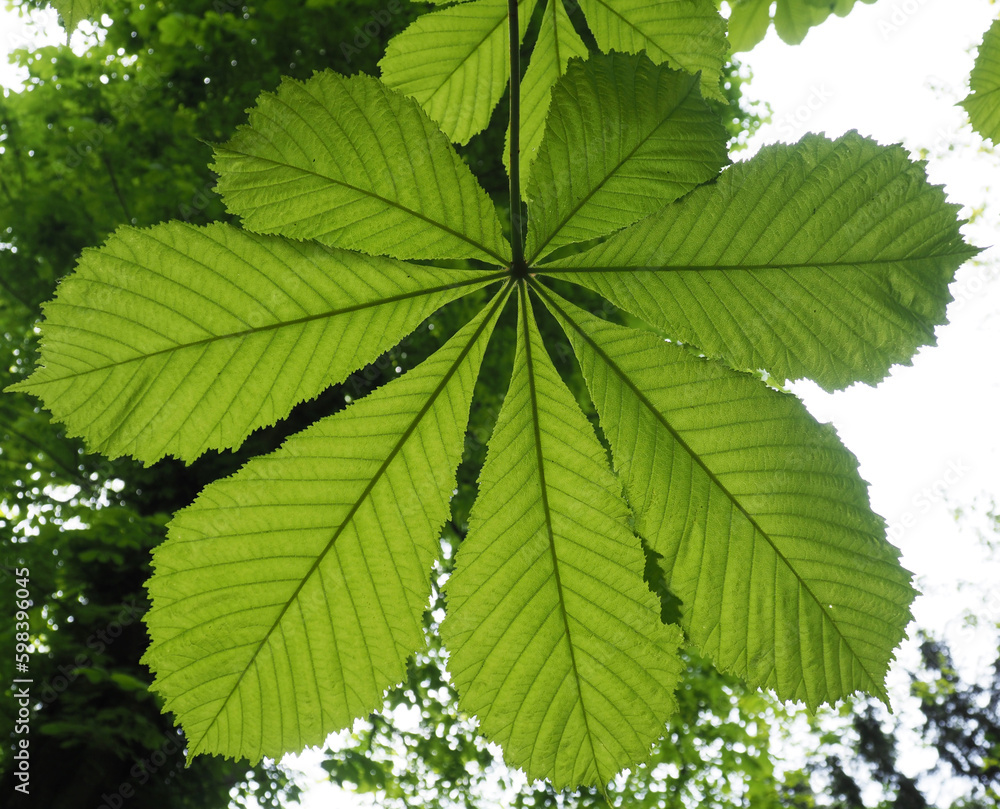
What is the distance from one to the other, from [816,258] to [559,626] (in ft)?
1.96

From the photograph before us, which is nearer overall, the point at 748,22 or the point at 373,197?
the point at 373,197

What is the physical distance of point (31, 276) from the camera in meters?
6.77

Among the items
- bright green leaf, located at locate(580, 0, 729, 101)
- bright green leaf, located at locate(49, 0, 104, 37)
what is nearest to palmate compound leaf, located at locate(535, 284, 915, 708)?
bright green leaf, located at locate(580, 0, 729, 101)

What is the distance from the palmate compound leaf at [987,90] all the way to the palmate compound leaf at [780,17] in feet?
1.53

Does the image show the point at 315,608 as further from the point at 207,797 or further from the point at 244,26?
the point at 244,26

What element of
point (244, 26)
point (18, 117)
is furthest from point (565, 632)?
point (18, 117)

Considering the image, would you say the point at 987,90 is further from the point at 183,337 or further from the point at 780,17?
the point at 183,337

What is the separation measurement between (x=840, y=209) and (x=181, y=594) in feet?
3.17

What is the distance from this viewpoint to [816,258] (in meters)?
0.90

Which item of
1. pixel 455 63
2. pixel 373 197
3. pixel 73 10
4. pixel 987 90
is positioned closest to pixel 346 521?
pixel 373 197

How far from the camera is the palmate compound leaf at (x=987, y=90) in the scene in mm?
2068

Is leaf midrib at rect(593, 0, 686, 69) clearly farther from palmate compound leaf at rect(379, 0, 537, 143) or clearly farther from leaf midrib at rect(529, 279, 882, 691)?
leaf midrib at rect(529, 279, 882, 691)

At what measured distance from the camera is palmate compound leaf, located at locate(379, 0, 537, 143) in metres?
1.49

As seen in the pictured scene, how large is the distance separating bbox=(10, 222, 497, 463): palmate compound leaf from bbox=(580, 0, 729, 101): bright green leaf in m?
0.88
